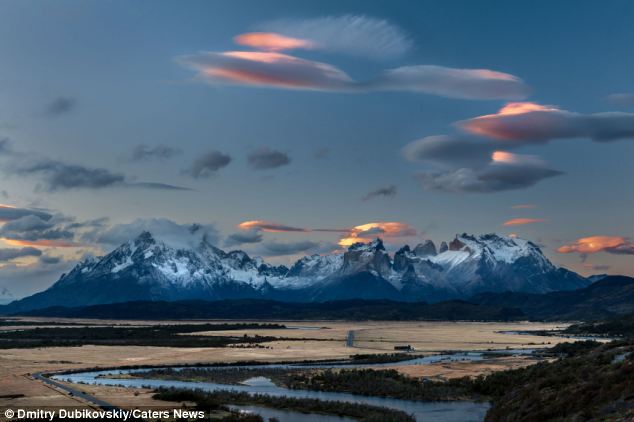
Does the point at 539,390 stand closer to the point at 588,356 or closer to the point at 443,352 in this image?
the point at 588,356

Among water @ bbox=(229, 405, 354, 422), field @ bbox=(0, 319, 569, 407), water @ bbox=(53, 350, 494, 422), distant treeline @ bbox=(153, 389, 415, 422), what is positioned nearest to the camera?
water @ bbox=(229, 405, 354, 422)

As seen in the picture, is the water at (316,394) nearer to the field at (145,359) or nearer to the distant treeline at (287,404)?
the distant treeline at (287,404)

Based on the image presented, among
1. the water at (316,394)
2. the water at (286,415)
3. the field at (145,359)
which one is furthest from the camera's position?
the field at (145,359)

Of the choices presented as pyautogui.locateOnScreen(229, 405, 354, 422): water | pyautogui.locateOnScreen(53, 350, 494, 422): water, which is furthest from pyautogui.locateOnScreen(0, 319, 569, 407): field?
pyautogui.locateOnScreen(229, 405, 354, 422): water

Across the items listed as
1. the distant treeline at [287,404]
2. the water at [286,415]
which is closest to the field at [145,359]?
the distant treeline at [287,404]

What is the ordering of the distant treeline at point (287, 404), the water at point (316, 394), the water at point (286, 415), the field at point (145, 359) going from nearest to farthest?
1. the water at point (286, 415)
2. the distant treeline at point (287, 404)
3. the water at point (316, 394)
4. the field at point (145, 359)

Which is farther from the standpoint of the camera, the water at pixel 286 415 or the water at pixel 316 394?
the water at pixel 316 394

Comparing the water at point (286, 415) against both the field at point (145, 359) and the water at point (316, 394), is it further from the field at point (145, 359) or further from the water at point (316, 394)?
the field at point (145, 359)

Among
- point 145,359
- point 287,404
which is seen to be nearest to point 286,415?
point 287,404

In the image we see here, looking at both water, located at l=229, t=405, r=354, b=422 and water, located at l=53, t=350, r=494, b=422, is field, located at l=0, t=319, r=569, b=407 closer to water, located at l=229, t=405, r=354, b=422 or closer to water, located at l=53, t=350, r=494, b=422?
water, located at l=53, t=350, r=494, b=422

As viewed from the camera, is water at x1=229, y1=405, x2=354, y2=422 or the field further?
the field

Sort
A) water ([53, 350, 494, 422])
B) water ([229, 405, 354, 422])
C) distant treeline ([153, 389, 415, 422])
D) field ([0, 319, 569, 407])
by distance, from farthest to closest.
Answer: field ([0, 319, 569, 407]) < water ([53, 350, 494, 422]) < distant treeline ([153, 389, 415, 422]) < water ([229, 405, 354, 422])

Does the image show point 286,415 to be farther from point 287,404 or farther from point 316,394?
point 316,394

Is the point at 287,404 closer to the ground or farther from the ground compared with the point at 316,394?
farther from the ground
